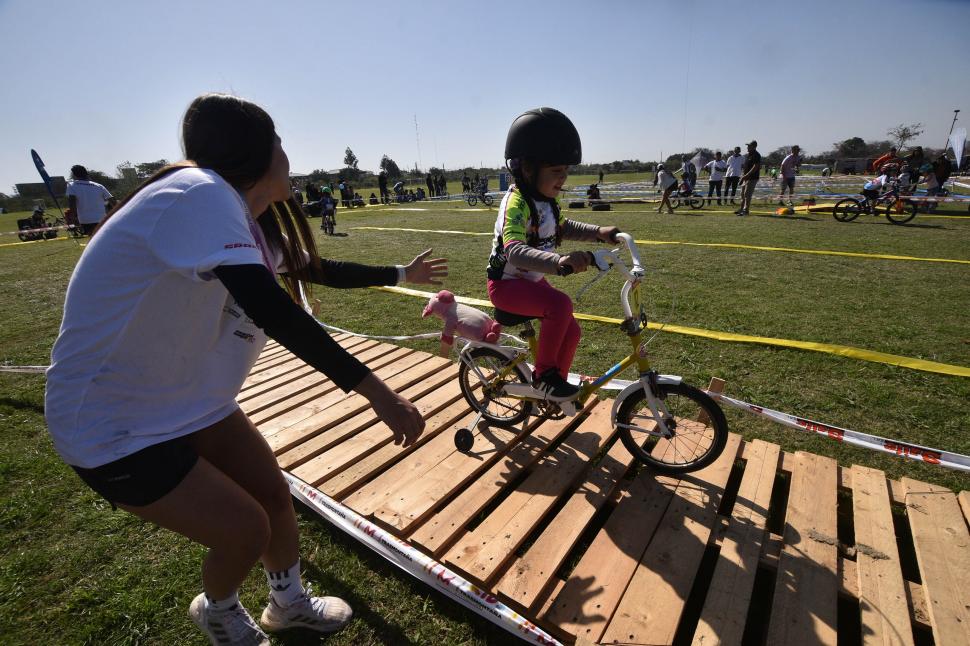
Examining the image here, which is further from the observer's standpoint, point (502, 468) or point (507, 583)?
point (502, 468)

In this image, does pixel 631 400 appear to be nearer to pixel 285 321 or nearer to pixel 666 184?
pixel 285 321

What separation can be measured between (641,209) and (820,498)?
1938 cm

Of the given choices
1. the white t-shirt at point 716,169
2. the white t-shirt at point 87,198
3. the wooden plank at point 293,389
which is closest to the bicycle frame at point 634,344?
the wooden plank at point 293,389

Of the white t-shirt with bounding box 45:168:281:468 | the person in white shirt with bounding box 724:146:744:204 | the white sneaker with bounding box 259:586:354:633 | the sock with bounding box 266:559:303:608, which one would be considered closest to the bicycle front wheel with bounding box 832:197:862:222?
the person in white shirt with bounding box 724:146:744:204

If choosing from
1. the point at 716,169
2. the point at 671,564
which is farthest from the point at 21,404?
the point at 716,169

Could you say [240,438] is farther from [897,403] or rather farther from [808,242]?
[808,242]

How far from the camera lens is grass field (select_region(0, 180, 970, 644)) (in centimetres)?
247

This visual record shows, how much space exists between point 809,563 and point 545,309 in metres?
2.06

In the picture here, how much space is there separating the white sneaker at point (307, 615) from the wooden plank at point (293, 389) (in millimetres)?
1938

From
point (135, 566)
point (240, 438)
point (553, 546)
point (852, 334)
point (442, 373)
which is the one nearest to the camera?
point (240, 438)

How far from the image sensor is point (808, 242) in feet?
36.4

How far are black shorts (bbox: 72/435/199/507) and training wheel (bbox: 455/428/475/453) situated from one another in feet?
6.75

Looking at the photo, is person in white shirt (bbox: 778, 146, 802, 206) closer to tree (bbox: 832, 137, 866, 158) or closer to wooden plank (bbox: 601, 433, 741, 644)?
wooden plank (bbox: 601, 433, 741, 644)

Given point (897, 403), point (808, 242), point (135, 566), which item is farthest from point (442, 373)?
point (808, 242)
